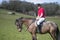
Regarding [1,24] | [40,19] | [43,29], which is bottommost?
[1,24]

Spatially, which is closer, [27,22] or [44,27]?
[44,27]

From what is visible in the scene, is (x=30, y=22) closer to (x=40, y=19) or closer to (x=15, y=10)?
(x=40, y=19)

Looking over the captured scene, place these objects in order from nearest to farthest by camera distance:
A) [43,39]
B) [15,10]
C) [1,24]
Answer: [43,39] → [15,10] → [1,24]

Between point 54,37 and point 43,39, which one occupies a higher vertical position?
point 54,37

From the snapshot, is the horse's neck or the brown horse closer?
the brown horse

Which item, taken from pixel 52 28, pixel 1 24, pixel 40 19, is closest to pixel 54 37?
pixel 52 28

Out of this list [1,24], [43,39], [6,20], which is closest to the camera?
[43,39]

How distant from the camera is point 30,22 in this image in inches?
242

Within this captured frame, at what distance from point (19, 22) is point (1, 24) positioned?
6.55 m

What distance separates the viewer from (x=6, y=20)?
44.2 ft

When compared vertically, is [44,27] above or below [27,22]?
below

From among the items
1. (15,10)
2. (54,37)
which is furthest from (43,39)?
(15,10)

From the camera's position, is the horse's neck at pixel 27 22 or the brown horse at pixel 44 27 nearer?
the brown horse at pixel 44 27

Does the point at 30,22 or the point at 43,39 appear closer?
the point at 30,22
